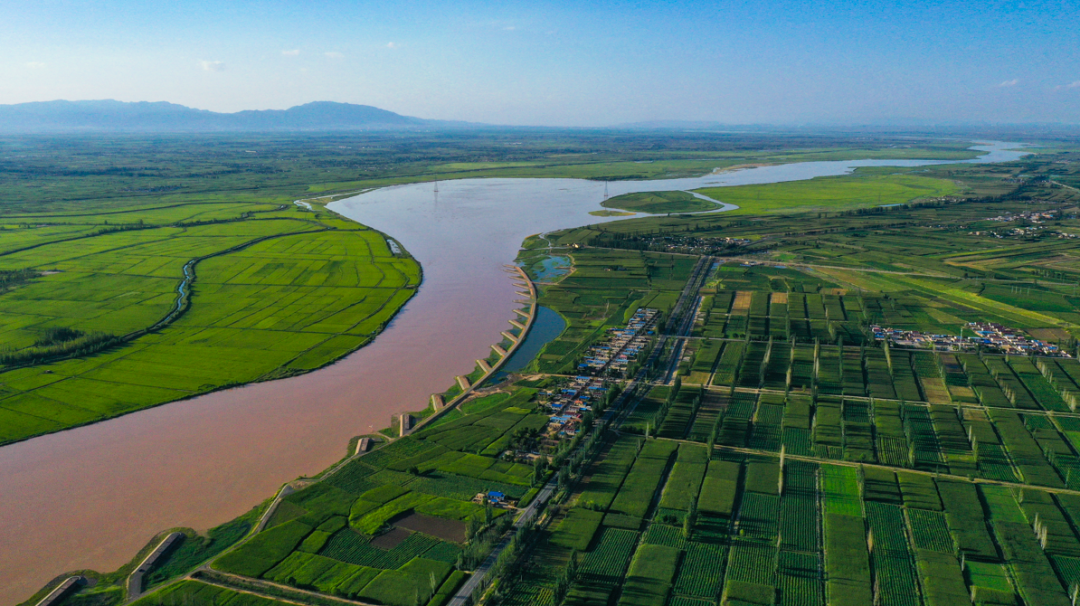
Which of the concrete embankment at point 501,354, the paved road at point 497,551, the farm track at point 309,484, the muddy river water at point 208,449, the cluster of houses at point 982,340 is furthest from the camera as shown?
the cluster of houses at point 982,340

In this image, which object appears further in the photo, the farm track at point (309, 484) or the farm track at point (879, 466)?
the farm track at point (879, 466)

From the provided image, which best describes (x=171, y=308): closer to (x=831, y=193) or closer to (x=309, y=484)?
(x=309, y=484)

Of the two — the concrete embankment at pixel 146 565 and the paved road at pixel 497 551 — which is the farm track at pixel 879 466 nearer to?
the paved road at pixel 497 551

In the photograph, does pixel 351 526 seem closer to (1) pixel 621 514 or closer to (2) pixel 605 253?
(1) pixel 621 514

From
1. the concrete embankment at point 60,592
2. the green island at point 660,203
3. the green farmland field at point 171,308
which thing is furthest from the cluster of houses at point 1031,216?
the concrete embankment at point 60,592

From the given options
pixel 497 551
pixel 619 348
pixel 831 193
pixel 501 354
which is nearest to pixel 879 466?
pixel 497 551

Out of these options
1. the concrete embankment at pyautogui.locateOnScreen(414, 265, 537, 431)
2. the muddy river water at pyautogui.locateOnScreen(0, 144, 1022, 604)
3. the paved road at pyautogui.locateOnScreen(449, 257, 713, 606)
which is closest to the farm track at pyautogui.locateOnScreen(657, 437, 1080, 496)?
the paved road at pyautogui.locateOnScreen(449, 257, 713, 606)
